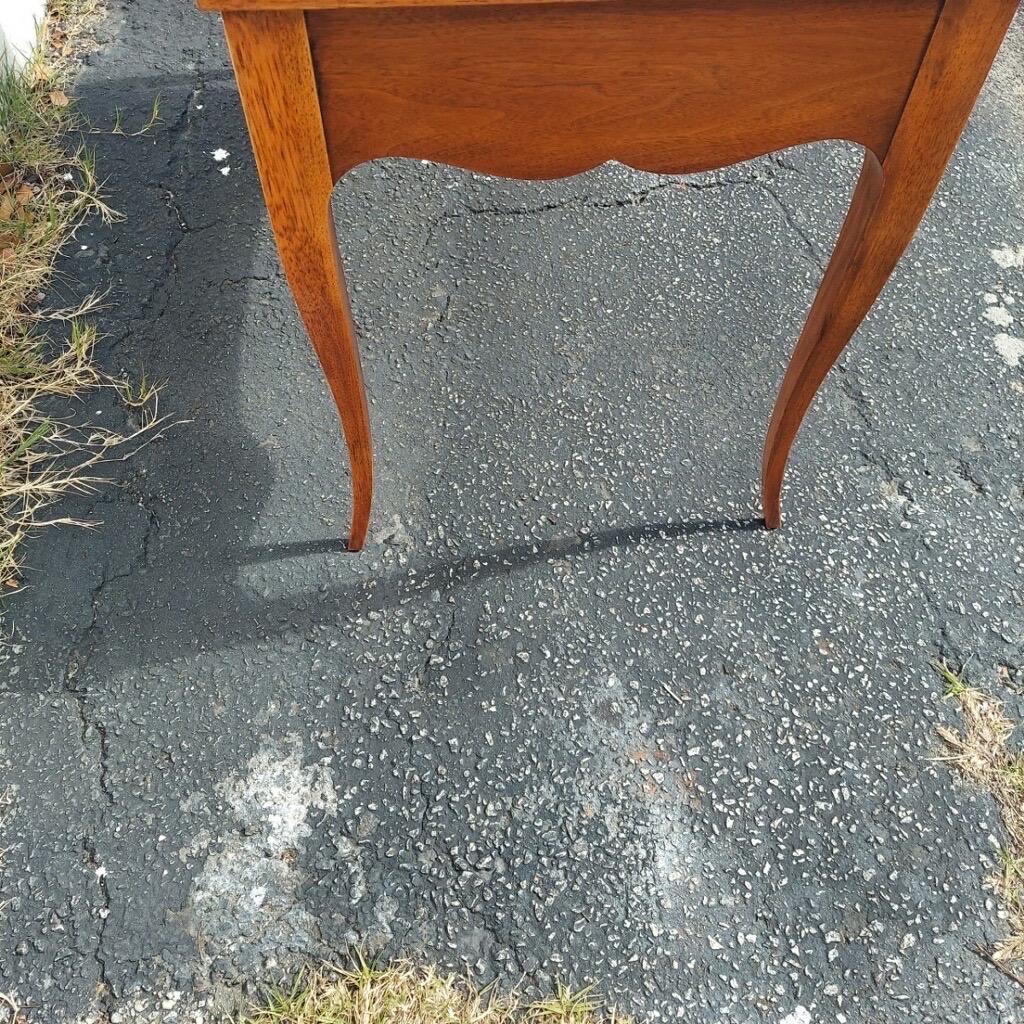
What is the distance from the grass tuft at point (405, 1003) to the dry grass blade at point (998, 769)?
509mm

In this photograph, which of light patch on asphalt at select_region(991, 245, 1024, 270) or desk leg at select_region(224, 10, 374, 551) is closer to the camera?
desk leg at select_region(224, 10, 374, 551)

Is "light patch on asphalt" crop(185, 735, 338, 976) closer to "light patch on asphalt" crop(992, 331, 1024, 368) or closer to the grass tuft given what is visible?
the grass tuft

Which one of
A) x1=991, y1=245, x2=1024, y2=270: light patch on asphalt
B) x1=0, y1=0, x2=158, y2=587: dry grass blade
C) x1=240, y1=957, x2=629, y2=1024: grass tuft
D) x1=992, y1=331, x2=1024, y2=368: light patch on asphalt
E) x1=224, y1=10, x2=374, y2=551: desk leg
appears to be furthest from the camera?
x1=991, y1=245, x2=1024, y2=270: light patch on asphalt

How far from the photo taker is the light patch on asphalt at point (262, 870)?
1.12 meters

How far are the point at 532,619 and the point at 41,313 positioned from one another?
43.6 inches

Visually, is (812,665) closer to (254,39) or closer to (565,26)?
(565,26)

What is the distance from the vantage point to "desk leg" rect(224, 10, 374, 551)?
767mm

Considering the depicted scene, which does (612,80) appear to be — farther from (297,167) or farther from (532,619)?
(532,619)

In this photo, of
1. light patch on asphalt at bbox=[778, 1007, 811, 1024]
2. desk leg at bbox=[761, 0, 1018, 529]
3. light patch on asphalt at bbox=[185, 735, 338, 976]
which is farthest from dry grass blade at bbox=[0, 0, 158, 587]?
light patch on asphalt at bbox=[778, 1007, 811, 1024]

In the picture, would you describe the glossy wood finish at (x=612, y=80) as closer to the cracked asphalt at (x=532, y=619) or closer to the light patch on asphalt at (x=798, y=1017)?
the cracked asphalt at (x=532, y=619)

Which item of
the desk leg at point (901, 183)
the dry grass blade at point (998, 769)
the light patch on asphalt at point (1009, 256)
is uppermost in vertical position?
the desk leg at point (901, 183)

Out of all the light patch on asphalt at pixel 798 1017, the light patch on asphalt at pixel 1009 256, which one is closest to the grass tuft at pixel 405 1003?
the light patch on asphalt at pixel 798 1017

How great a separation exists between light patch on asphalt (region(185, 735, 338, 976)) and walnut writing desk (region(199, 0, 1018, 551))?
693 mm

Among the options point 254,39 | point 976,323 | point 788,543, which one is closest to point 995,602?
point 788,543
